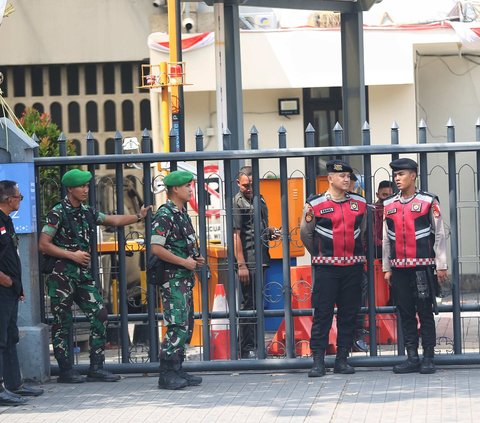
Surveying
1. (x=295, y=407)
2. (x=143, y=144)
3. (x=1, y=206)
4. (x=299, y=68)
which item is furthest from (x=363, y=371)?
(x=299, y=68)

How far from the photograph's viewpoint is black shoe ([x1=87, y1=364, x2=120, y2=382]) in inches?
421

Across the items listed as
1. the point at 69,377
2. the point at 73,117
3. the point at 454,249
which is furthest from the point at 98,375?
the point at 73,117

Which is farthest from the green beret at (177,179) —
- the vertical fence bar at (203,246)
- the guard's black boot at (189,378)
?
the guard's black boot at (189,378)

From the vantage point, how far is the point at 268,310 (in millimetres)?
11117

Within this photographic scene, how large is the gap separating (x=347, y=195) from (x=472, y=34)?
8.05 metres

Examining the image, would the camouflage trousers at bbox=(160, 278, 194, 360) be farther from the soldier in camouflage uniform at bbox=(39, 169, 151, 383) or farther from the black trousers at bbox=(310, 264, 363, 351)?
the black trousers at bbox=(310, 264, 363, 351)

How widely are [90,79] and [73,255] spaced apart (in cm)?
937

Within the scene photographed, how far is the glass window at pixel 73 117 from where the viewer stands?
19.4 meters

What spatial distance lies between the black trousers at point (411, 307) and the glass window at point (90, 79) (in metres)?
9.91

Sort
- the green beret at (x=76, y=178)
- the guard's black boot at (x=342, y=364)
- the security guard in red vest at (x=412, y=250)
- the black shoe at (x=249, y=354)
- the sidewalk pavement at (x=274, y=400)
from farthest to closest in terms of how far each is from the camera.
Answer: the black shoe at (x=249, y=354), the guard's black boot at (x=342, y=364), the green beret at (x=76, y=178), the security guard in red vest at (x=412, y=250), the sidewalk pavement at (x=274, y=400)

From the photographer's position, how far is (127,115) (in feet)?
63.4

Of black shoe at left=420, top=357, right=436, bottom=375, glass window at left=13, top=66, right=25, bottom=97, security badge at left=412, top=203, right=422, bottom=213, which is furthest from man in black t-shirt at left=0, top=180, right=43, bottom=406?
glass window at left=13, top=66, right=25, bottom=97

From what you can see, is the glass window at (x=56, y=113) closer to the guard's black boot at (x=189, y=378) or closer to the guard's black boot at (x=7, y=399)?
the guard's black boot at (x=189, y=378)

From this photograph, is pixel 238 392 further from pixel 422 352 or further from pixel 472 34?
pixel 472 34
